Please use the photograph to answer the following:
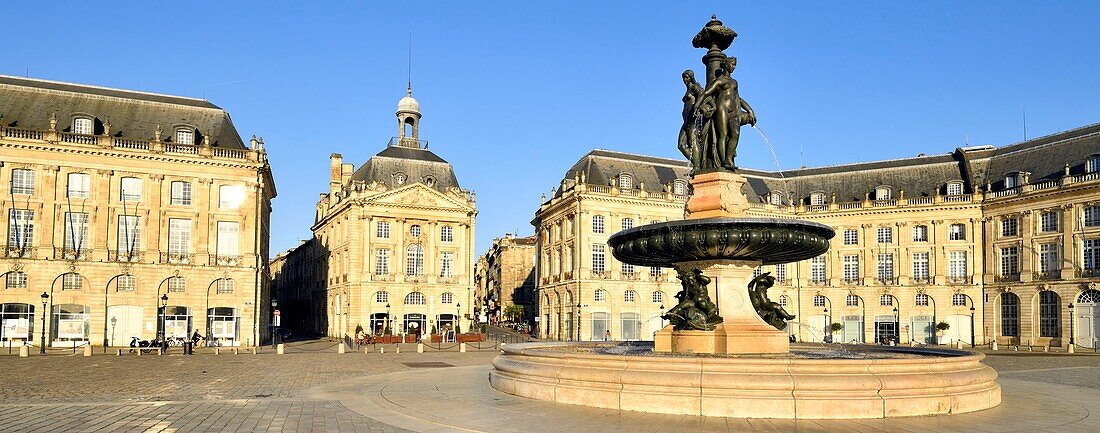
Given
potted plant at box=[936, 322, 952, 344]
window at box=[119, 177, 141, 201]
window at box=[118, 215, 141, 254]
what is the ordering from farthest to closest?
potted plant at box=[936, 322, 952, 344], window at box=[119, 177, 141, 201], window at box=[118, 215, 141, 254]

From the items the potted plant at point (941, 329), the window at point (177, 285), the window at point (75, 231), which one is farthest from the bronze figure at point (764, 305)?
the potted plant at point (941, 329)

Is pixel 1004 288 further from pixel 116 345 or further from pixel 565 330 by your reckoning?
pixel 116 345

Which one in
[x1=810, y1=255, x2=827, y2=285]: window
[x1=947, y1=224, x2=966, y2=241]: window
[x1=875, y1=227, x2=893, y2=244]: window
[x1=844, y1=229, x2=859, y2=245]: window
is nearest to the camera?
[x1=947, y1=224, x2=966, y2=241]: window

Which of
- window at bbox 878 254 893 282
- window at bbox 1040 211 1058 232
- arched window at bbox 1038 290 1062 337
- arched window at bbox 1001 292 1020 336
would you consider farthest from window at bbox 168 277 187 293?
window at bbox 1040 211 1058 232

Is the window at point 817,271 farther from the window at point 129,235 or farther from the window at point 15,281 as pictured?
the window at point 15,281

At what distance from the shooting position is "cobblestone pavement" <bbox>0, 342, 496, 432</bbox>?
12.9 m

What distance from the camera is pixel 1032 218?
62156 millimetres

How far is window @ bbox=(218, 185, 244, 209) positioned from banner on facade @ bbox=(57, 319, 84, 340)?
983cm

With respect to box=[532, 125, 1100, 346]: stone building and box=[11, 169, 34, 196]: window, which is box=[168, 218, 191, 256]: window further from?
box=[532, 125, 1100, 346]: stone building

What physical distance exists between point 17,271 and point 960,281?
6179 cm

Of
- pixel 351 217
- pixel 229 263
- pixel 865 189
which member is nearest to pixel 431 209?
pixel 351 217

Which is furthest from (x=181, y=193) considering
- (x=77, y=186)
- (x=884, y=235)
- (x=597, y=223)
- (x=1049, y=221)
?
(x=1049, y=221)

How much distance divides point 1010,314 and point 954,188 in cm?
1018

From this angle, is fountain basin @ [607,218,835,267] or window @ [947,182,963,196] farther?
window @ [947,182,963,196]
